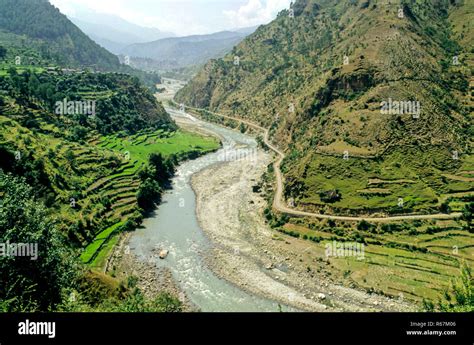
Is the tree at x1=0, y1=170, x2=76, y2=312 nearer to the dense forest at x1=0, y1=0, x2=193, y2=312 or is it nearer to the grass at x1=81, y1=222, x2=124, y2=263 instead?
the dense forest at x1=0, y1=0, x2=193, y2=312

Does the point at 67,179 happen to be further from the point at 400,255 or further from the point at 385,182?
the point at 385,182

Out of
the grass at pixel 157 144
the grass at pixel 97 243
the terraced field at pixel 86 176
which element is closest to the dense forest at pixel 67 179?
the terraced field at pixel 86 176

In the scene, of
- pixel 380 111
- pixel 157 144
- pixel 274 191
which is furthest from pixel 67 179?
pixel 380 111

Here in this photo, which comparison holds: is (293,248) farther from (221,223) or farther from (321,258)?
(221,223)

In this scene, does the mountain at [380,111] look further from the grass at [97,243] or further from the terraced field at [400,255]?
the grass at [97,243]
